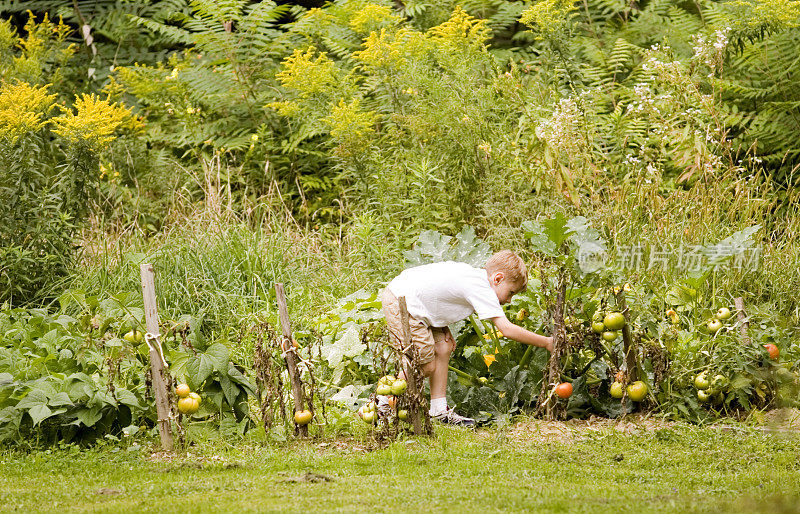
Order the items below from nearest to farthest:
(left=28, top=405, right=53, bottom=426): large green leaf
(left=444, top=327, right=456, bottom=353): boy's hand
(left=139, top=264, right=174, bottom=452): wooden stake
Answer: (left=28, top=405, right=53, bottom=426): large green leaf, (left=139, top=264, right=174, bottom=452): wooden stake, (left=444, top=327, right=456, bottom=353): boy's hand

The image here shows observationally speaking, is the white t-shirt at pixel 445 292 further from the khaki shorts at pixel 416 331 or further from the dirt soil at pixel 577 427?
the dirt soil at pixel 577 427

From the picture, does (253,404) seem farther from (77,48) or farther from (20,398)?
(77,48)

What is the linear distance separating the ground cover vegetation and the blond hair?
0.67ft

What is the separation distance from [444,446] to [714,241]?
9.72ft

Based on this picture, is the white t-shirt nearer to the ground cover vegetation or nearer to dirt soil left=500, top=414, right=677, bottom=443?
the ground cover vegetation

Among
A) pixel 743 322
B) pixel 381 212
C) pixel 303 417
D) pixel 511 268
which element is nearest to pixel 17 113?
pixel 381 212

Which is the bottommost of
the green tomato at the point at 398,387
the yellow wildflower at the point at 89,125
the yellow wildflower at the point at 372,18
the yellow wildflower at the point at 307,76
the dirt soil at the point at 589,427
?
the dirt soil at the point at 589,427

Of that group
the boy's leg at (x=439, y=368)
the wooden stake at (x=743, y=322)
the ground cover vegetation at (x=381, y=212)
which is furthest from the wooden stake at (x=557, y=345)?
the wooden stake at (x=743, y=322)

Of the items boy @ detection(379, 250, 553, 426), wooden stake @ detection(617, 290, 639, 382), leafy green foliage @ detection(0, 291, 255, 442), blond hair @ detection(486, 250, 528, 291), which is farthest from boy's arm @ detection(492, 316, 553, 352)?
leafy green foliage @ detection(0, 291, 255, 442)

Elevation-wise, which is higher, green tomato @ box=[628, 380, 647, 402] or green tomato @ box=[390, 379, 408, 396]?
green tomato @ box=[390, 379, 408, 396]

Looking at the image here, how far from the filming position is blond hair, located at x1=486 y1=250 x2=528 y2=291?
4867 mm

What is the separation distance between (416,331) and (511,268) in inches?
24.3

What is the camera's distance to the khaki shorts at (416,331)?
16.0ft

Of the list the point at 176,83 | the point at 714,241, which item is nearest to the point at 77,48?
the point at 176,83
